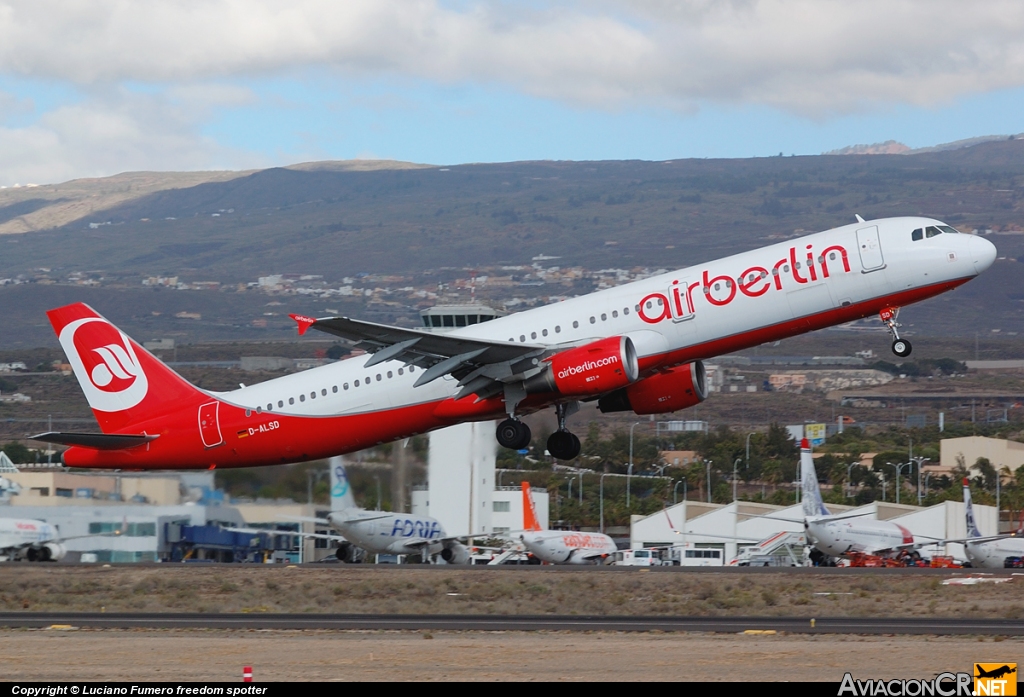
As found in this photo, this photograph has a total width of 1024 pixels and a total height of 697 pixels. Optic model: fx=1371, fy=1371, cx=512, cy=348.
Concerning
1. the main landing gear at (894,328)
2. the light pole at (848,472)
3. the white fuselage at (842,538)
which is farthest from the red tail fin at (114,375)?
the light pole at (848,472)

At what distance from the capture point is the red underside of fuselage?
34156 millimetres

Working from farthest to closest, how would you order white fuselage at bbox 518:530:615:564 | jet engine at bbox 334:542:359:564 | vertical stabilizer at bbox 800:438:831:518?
1. vertical stabilizer at bbox 800:438:831:518
2. white fuselage at bbox 518:530:615:564
3. jet engine at bbox 334:542:359:564

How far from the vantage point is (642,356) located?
3431cm

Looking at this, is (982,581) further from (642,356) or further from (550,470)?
(550,470)

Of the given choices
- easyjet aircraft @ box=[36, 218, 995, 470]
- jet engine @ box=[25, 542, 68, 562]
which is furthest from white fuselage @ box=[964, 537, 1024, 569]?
jet engine @ box=[25, 542, 68, 562]

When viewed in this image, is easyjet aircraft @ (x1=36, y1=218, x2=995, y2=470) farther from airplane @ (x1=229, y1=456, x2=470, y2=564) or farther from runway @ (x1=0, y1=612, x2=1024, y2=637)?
airplane @ (x1=229, y1=456, x2=470, y2=564)

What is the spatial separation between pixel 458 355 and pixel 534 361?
196 cm

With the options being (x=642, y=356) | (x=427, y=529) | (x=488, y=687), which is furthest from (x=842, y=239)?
(x=427, y=529)

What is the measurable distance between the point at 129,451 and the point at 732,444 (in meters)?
93.1

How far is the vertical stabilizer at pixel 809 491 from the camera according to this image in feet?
185

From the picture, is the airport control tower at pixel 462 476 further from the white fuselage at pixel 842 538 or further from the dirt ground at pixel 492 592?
the white fuselage at pixel 842 538

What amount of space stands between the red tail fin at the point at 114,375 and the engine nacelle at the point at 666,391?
12407mm

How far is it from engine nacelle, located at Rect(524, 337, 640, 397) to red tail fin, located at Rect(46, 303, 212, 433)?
1139cm

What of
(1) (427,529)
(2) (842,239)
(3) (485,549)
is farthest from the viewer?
(3) (485,549)
